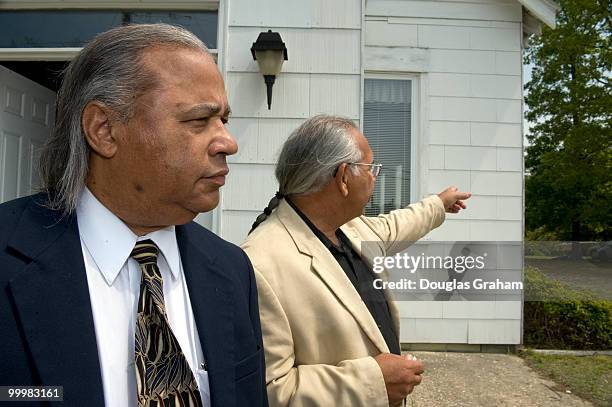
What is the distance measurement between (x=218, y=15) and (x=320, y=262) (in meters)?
2.66

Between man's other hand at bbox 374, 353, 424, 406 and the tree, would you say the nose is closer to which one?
man's other hand at bbox 374, 353, 424, 406

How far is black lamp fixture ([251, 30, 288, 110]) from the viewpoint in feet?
11.3

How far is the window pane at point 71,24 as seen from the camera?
3.74m

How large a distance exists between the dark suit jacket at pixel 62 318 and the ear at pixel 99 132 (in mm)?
165

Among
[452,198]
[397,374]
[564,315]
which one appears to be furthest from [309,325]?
[564,315]

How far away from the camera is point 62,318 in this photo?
98cm

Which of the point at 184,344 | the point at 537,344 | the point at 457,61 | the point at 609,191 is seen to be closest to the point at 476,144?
the point at 457,61

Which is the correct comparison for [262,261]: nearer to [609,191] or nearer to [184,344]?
[184,344]

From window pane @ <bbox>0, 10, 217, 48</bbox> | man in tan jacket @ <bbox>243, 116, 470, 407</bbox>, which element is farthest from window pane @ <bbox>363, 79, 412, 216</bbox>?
man in tan jacket @ <bbox>243, 116, 470, 407</bbox>

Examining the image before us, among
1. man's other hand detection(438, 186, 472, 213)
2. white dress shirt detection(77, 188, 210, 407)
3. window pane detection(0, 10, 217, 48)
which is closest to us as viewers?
white dress shirt detection(77, 188, 210, 407)

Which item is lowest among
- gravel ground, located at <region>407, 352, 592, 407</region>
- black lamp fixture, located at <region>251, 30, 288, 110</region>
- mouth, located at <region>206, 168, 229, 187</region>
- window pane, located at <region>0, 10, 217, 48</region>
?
gravel ground, located at <region>407, 352, 592, 407</region>

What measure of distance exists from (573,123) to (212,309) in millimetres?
21863

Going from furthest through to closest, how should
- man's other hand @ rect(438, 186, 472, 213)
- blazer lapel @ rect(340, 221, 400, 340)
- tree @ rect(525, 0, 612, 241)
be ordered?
tree @ rect(525, 0, 612, 241)
man's other hand @ rect(438, 186, 472, 213)
blazer lapel @ rect(340, 221, 400, 340)

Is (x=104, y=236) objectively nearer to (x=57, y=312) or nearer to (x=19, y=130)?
(x=57, y=312)
